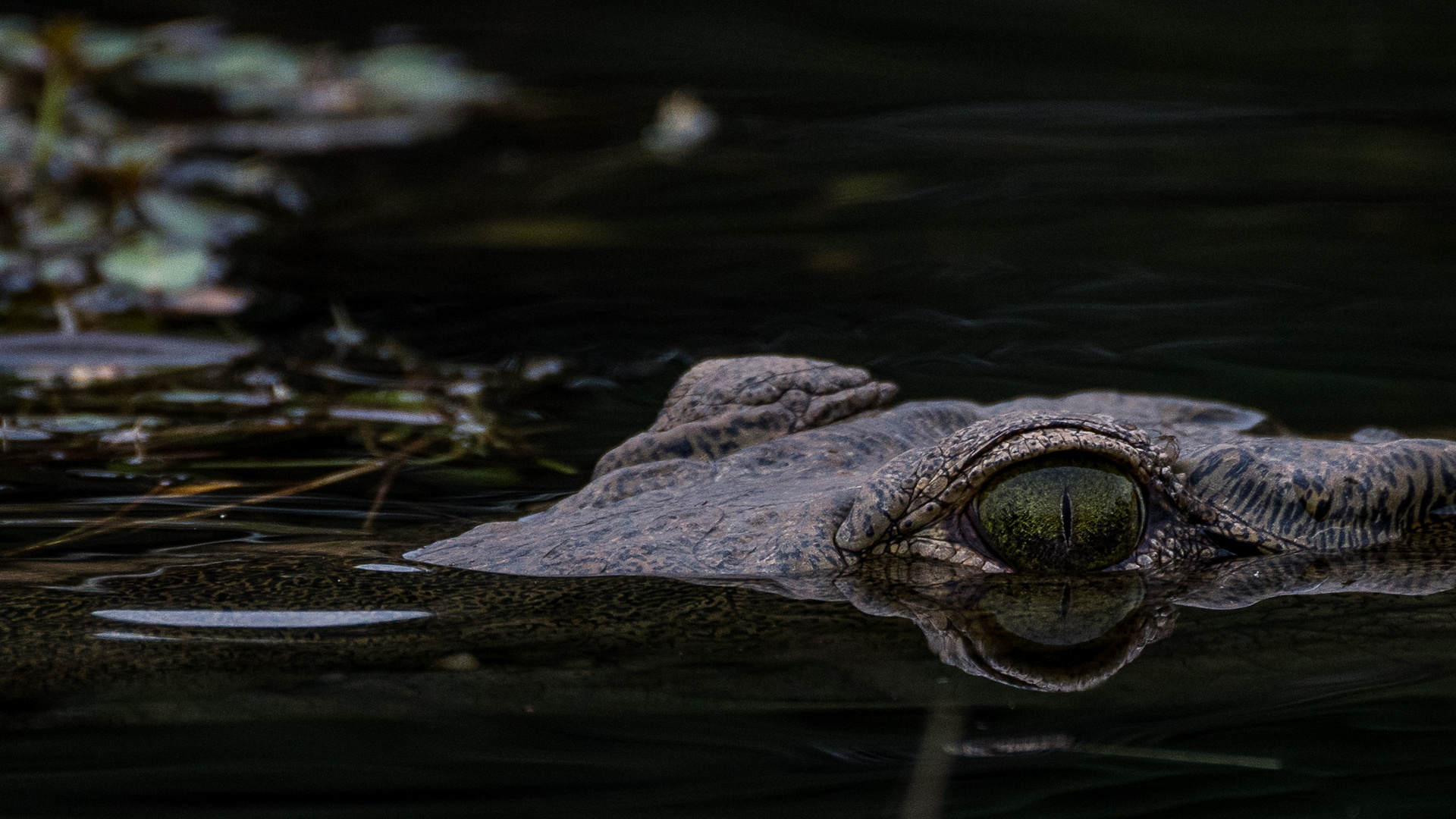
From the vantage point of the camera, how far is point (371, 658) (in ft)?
7.13

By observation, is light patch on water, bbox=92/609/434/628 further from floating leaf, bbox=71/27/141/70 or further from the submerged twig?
floating leaf, bbox=71/27/141/70

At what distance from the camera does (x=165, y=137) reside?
7574 mm

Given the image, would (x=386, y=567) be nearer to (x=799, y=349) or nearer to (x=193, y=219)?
(x=799, y=349)

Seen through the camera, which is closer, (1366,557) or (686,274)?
(1366,557)

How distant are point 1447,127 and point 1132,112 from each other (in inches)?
57.9

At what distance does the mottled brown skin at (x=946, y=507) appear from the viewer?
2344 mm

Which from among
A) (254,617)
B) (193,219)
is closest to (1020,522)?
(254,617)

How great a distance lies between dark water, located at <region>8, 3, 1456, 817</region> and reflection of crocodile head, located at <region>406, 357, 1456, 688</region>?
72 mm

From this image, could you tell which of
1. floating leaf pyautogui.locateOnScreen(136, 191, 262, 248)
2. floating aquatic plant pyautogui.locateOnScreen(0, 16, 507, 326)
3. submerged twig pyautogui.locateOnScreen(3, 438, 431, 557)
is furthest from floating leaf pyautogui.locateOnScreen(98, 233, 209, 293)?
submerged twig pyautogui.locateOnScreen(3, 438, 431, 557)

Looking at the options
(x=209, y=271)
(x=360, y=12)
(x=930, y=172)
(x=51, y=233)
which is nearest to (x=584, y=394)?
(x=209, y=271)

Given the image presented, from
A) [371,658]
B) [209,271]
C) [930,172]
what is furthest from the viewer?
[930,172]

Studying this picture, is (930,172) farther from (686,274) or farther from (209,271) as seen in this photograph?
(209,271)

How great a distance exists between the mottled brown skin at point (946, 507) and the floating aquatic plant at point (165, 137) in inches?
115

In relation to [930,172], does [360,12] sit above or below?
above
